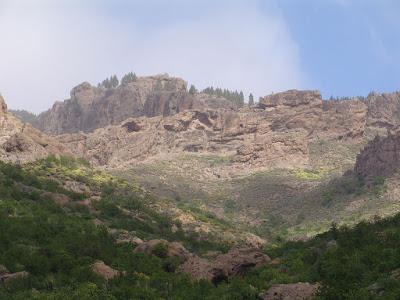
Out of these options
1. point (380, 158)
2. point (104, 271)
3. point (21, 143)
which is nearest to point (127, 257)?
point (104, 271)

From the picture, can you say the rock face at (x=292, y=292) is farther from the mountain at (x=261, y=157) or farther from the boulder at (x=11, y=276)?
the mountain at (x=261, y=157)

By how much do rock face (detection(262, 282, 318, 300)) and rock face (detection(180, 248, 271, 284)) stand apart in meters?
9.74

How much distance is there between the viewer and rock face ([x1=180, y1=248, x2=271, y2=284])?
45312 millimetres

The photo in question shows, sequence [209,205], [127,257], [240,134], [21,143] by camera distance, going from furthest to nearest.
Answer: [240,134] < [209,205] < [21,143] < [127,257]

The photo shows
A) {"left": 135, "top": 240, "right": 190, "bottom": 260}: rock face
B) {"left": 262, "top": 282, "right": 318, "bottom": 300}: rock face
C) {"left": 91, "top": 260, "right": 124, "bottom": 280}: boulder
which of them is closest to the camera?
{"left": 262, "top": 282, "right": 318, "bottom": 300}: rock face

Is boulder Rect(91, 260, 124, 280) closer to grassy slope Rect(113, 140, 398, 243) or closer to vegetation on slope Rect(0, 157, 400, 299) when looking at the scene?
vegetation on slope Rect(0, 157, 400, 299)

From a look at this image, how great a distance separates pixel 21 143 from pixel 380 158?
67.7 metres

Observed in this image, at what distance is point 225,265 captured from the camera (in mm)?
46875

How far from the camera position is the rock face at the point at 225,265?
149 ft

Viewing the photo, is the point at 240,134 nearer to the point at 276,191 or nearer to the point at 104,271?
the point at 276,191

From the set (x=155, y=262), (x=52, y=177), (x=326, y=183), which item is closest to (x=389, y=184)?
(x=326, y=183)

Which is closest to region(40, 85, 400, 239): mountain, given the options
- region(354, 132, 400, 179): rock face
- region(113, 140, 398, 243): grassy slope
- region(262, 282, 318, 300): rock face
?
region(113, 140, 398, 243): grassy slope

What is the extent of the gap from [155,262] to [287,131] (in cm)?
12317

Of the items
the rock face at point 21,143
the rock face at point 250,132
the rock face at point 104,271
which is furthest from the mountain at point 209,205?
the rock face at point 250,132
